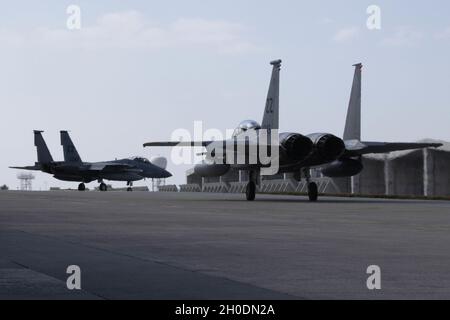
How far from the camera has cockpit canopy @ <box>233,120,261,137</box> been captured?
129 feet

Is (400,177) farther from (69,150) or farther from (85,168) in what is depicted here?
(69,150)

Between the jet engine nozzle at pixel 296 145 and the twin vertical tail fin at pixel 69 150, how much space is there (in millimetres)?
53351

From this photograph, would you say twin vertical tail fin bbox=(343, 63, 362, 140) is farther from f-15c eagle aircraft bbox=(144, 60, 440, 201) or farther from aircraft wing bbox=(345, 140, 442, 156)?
aircraft wing bbox=(345, 140, 442, 156)

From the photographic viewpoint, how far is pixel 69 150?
87.4 m

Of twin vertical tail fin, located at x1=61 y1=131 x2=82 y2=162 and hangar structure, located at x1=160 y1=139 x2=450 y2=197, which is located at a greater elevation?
twin vertical tail fin, located at x1=61 y1=131 x2=82 y2=162

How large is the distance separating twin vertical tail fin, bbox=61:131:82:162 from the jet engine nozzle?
5335 centimetres

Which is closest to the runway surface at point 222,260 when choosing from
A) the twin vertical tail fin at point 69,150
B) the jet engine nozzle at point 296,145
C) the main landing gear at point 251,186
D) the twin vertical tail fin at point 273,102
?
the jet engine nozzle at point 296,145

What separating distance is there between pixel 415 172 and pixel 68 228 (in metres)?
69.2

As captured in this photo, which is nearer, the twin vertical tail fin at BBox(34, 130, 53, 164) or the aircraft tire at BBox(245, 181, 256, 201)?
the aircraft tire at BBox(245, 181, 256, 201)

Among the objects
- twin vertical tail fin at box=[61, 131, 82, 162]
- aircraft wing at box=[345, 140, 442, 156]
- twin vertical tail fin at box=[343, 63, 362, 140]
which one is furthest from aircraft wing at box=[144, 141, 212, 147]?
twin vertical tail fin at box=[61, 131, 82, 162]

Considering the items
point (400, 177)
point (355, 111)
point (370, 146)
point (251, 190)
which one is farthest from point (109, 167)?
point (370, 146)

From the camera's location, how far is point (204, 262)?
1121 centimetres

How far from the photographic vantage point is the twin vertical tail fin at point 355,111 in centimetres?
4150

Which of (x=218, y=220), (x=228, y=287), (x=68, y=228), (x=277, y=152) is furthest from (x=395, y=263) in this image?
(x=277, y=152)
